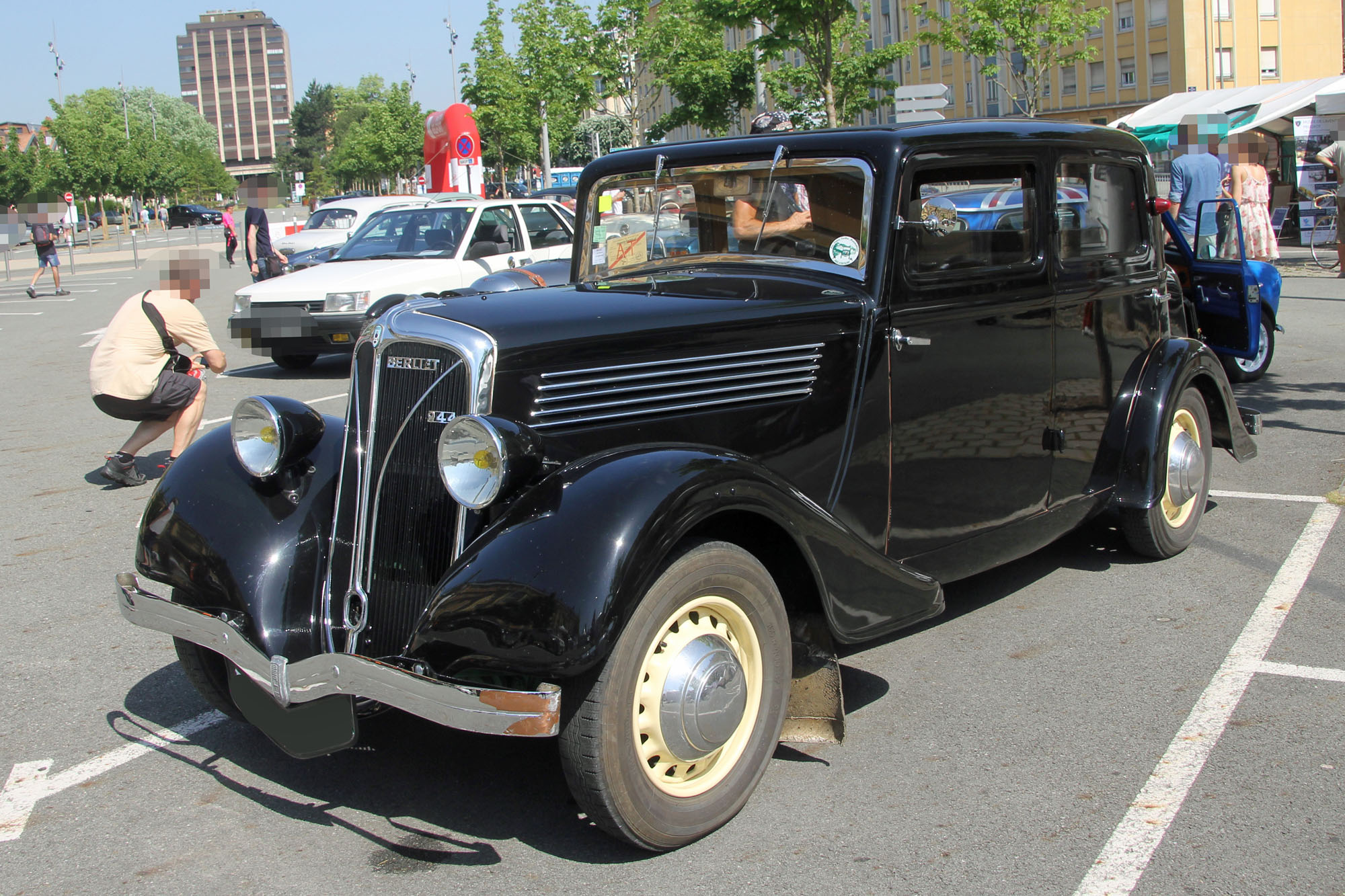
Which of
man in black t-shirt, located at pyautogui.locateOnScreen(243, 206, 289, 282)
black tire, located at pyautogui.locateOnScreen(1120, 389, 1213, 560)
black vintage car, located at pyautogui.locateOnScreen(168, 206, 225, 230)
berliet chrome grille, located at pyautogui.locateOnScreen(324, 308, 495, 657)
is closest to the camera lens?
berliet chrome grille, located at pyautogui.locateOnScreen(324, 308, 495, 657)

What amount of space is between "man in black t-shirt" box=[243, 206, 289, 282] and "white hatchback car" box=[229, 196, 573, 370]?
3726mm

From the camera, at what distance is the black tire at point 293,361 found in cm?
1201

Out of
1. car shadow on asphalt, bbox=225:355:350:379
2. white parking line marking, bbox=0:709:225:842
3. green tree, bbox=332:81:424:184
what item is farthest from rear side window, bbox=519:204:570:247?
green tree, bbox=332:81:424:184

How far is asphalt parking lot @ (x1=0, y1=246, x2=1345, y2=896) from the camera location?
2.76m

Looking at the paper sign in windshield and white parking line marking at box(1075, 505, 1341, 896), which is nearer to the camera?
white parking line marking at box(1075, 505, 1341, 896)

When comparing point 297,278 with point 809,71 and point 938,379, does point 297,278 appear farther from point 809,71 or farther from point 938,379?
point 809,71

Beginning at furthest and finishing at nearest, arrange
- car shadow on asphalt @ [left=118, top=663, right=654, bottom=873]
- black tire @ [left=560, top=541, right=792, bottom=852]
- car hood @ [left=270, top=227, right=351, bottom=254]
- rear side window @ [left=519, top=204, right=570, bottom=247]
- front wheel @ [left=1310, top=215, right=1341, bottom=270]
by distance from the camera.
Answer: car hood @ [left=270, top=227, right=351, bottom=254]
front wheel @ [left=1310, top=215, right=1341, bottom=270]
rear side window @ [left=519, top=204, right=570, bottom=247]
car shadow on asphalt @ [left=118, top=663, right=654, bottom=873]
black tire @ [left=560, top=541, right=792, bottom=852]

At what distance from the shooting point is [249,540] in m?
3.30

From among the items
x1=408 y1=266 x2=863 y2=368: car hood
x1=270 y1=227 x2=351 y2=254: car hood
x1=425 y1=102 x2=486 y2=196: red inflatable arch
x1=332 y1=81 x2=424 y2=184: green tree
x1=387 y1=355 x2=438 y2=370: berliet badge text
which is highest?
x1=332 y1=81 x2=424 y2=184: green tree

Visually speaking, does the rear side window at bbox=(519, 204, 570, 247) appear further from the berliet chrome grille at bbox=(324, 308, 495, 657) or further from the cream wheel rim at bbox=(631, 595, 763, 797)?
the cream wheel rim at bbox=(631, 595, 763, 797)

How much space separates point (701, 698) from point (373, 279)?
922cm

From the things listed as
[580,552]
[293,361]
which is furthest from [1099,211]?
[293,361]

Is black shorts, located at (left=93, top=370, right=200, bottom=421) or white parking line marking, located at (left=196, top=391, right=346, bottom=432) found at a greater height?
black shorts, located at (left=93, top=370, right=200, bottom=421)

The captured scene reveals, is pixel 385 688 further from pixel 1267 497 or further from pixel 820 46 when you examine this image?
pixel 820 46
